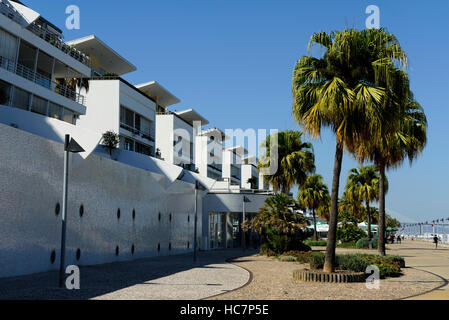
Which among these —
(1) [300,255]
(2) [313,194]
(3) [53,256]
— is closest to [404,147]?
(1) [300,255]

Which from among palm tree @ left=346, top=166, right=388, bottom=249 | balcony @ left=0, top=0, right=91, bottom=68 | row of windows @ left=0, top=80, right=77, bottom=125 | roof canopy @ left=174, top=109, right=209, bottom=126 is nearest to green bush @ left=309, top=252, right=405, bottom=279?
row of windows @ left=0, top=80, right=77, bottom=125

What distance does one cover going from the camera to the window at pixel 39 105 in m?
26.0

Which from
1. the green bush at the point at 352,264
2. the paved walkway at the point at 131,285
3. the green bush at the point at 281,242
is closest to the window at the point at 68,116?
the paved walkway at the point at 131,285

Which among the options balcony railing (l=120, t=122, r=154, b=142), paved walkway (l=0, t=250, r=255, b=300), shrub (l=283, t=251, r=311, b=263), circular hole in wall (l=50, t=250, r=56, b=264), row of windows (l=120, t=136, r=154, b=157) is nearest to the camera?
paved walkway (l=0, t=250, r=255, b=300)

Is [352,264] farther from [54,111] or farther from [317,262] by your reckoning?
[54,111]

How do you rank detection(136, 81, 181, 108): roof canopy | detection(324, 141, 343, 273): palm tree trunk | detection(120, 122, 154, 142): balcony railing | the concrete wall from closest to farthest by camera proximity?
the concrete wall → detection(324, 141, 343, 273): palm tree trunk → detection(120, 122, 154, 142): balcony railing → detection(136, 81, 181, 108): roof canopy

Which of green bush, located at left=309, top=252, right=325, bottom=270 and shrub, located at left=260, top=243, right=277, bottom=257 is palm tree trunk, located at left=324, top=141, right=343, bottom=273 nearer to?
green bush, located at left=309, top=252, right=325, bottom=270

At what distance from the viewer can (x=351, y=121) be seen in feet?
A: 50.5

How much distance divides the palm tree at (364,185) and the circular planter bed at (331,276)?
112 feet

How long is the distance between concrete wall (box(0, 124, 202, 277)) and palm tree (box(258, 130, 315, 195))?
368 inches

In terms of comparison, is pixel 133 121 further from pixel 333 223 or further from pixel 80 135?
pixel 333 223

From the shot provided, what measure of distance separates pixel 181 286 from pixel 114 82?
28065mm

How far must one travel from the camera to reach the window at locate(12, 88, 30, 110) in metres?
24.4
